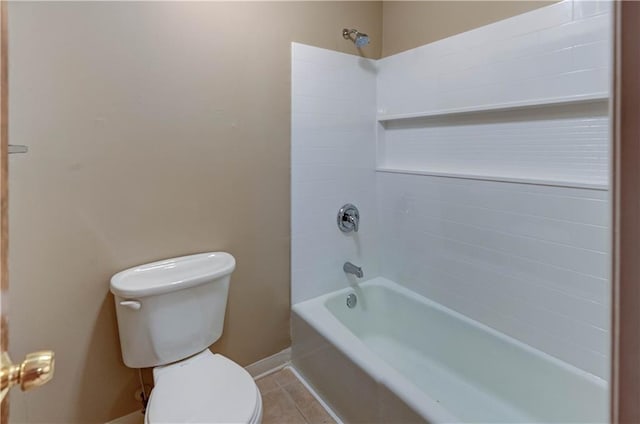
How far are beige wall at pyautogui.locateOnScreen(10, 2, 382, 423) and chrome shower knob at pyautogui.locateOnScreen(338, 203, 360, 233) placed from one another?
1.24ft

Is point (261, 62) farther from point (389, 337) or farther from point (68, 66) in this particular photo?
point (389, 337)

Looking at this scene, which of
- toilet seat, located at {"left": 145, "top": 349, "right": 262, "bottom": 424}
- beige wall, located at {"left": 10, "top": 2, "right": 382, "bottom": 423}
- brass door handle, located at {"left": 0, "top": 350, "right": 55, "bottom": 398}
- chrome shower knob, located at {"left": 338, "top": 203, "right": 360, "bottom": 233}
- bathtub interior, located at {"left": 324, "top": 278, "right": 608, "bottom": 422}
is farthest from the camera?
chrome shower knob, located at {"left": 338, "top": 203, "right": 360, "bottom": 233}

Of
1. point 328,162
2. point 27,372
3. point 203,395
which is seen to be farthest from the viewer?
point 328,162

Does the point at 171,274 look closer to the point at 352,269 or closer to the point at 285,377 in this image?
the point at 285,377

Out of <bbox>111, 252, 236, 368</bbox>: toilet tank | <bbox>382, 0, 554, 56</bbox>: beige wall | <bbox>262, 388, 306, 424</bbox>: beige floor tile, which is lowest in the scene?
<bbox>262, 388, 306, 424</bbox>: beige floor tile

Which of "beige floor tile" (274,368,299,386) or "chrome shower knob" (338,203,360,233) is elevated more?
"chrome shower knob" (338,203,360,233)

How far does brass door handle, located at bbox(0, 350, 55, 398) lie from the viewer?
408 mm

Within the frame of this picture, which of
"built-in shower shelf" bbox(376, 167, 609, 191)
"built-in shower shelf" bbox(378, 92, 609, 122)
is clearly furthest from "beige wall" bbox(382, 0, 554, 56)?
"built-in shower shelf" bbox(376, 167, 609, 191)

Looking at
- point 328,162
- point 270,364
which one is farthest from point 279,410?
point 328,162

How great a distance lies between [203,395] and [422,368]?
1.20 meters

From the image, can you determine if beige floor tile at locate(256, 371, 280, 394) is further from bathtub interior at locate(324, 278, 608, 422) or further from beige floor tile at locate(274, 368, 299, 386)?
bathtub interior at locate(324, 278, 608, 422)

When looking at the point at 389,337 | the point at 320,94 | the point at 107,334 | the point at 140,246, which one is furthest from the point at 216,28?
the point at 389,337

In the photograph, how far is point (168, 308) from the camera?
137 centimetres

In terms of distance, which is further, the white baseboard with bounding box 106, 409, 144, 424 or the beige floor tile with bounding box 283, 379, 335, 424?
the beige floor tile with bounding box 283, 379, 335, 424
